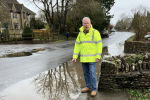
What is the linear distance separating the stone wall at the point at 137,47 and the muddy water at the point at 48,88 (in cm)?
663

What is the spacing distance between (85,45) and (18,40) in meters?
19.1

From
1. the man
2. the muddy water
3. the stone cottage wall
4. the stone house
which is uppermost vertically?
the stone house

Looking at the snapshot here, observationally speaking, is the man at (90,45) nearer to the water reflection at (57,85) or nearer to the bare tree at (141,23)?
the water reflection at (57,85)

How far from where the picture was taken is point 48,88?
475cm

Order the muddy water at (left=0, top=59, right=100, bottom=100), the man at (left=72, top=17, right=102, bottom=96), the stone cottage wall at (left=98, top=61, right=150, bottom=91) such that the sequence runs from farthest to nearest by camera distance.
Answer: the muddy water at (left=0, top=59, right=100, bottom=100) → the stone cottage wall at (left=98, top=61, right=150, bottom=91) → the man at (left=72, top=17, right=102, bottom=96)

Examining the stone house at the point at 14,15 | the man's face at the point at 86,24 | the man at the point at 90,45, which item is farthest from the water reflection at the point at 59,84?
the stone house at the point at 14,15

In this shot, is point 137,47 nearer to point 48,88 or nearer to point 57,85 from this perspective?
point 57,85

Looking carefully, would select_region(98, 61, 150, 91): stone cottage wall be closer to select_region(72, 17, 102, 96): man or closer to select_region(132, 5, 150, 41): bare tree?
select_region(72, 17, 102, 96): man

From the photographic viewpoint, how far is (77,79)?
552 centimetres

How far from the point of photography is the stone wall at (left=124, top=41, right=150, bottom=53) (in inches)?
418

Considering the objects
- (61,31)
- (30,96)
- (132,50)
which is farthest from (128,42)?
(61,31)

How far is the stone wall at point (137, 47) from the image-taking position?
10.6m

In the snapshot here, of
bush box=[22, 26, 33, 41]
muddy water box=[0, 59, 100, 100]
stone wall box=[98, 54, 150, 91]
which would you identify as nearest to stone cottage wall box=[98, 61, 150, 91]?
stone wall box=[98, 54, 150, 91]

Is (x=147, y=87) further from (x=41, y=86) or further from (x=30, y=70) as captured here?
(x=30, y=70)
